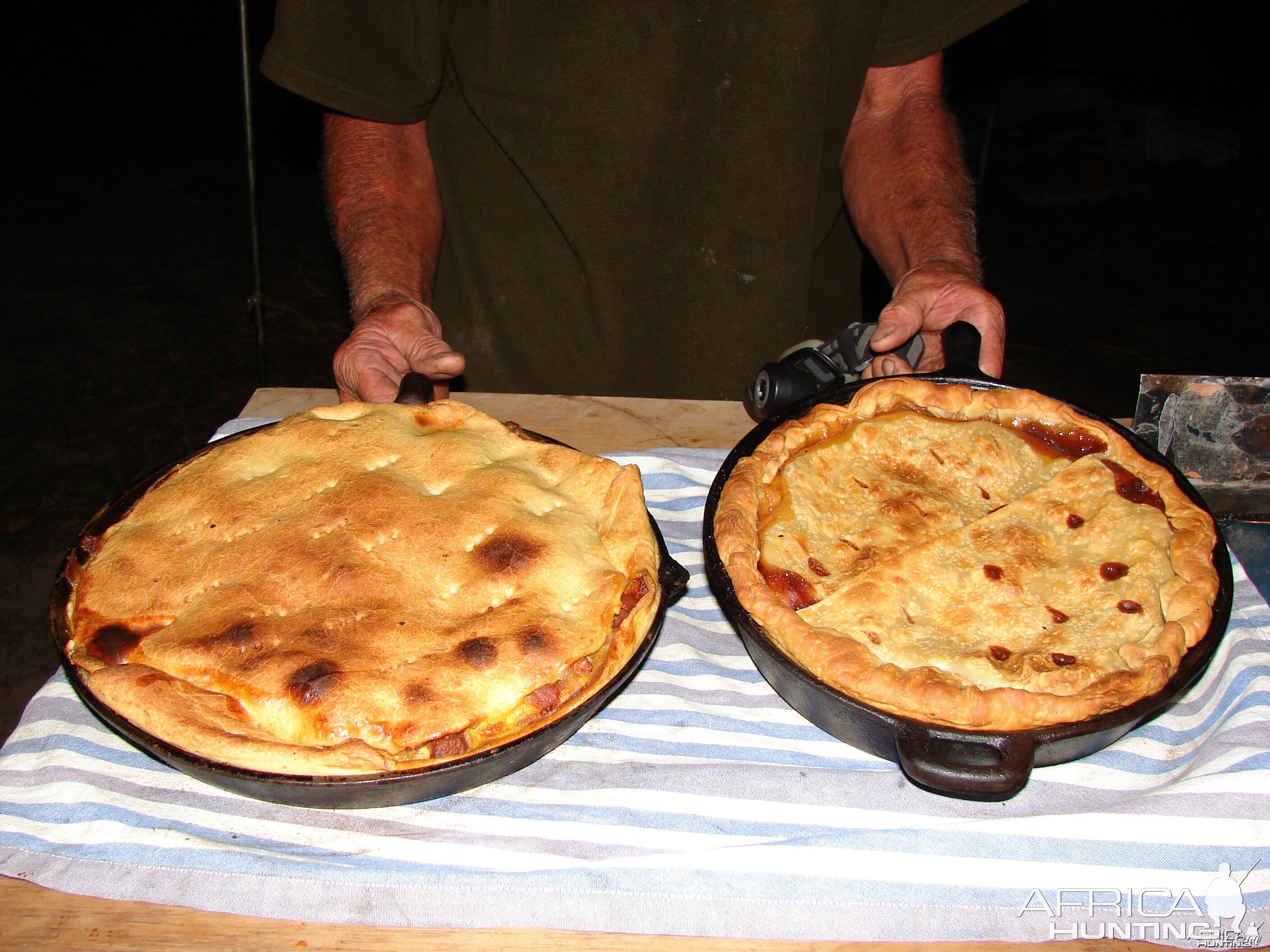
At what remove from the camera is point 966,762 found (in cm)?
146

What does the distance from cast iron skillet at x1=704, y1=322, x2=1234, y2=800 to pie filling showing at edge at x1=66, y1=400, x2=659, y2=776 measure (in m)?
0.22

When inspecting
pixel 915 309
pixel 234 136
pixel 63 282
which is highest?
pixel 915 309

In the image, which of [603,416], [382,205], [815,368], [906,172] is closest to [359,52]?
[382,205]

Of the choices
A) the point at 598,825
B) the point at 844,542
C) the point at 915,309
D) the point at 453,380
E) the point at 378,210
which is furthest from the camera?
the point at 453,380

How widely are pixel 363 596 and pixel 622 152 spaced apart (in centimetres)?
169

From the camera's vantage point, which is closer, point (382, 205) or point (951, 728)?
point (951, 728)

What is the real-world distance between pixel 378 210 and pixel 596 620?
5.92 feet

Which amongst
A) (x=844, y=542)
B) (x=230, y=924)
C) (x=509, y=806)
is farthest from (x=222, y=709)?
(x=844, y=542)

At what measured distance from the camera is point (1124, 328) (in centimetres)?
725

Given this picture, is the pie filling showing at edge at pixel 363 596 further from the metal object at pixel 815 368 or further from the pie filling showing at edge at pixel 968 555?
the metal object at pixel 815 368

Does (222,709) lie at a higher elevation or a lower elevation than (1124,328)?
higher

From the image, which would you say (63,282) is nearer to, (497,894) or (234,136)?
(234,136)

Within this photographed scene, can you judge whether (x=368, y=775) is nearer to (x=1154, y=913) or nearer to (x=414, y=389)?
(x=414, y=389)

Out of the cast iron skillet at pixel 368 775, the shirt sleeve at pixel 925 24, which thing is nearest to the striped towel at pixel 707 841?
the cast iron skillet at pixel 368 775
